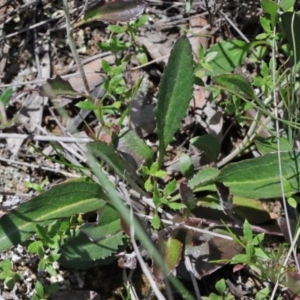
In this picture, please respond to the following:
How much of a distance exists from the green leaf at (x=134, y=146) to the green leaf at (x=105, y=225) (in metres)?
0.23

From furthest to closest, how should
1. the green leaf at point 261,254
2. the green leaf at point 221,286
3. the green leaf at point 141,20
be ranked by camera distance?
the green leaf at point 141,20 → the green leaf at point 221,286 → the green leaf at point 261,254

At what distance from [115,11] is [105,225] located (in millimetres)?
695

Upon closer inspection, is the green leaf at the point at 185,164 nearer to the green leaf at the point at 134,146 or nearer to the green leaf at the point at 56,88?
the green leaf at the point at 134,146

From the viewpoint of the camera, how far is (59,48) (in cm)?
219

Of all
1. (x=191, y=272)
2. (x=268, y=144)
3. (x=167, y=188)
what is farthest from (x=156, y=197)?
(x=268, y=144)

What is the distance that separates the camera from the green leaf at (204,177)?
1781 millimetres

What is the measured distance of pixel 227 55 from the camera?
80.1 inches

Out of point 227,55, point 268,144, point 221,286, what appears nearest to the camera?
point 221,286

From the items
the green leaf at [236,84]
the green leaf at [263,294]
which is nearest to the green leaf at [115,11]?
the green leaf at [236,84]

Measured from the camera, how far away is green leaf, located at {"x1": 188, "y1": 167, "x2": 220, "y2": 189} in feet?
5.84

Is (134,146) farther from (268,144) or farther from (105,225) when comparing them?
(268,144)

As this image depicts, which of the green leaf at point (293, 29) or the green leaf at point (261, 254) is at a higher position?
the green leaf at point (293, 29)

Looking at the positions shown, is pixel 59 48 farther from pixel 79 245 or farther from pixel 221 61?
pixel 79 245

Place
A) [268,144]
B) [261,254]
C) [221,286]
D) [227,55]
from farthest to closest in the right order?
1. [227,55]
2. [268,144]
3. [221,286]
4. [261,254]
